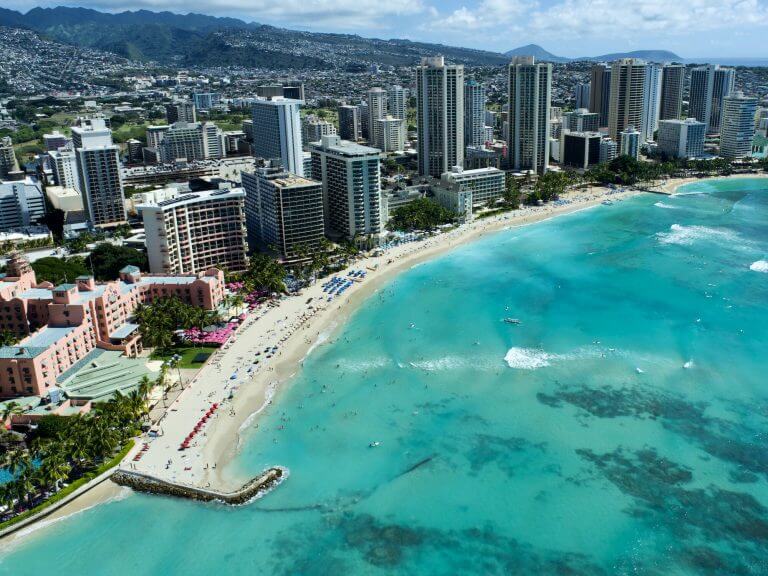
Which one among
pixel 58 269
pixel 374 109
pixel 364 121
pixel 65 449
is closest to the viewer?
pixel 65 449

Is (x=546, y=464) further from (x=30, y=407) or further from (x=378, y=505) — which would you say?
(x=30, y=407)

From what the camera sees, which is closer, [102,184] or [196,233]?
[196,233]

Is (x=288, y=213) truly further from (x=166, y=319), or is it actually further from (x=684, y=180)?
(x=684, y=180)

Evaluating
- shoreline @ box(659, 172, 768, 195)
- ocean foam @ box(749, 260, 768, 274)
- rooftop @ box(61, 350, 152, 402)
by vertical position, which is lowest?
ocean foam @ box(749, 260, 768, 274)

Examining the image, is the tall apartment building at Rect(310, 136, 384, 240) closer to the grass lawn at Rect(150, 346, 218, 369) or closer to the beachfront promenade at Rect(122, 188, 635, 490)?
the beachfront promenade at Rect(122, 188, 635, 490)

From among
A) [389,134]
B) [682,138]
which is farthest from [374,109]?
[682,138]

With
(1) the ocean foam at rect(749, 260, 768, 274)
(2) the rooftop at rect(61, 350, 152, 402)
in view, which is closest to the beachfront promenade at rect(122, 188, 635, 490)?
(2) the rooftop at rect(61, 350, 152, 402)

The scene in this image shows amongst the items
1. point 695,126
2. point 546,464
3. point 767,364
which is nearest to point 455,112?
point 695,126
